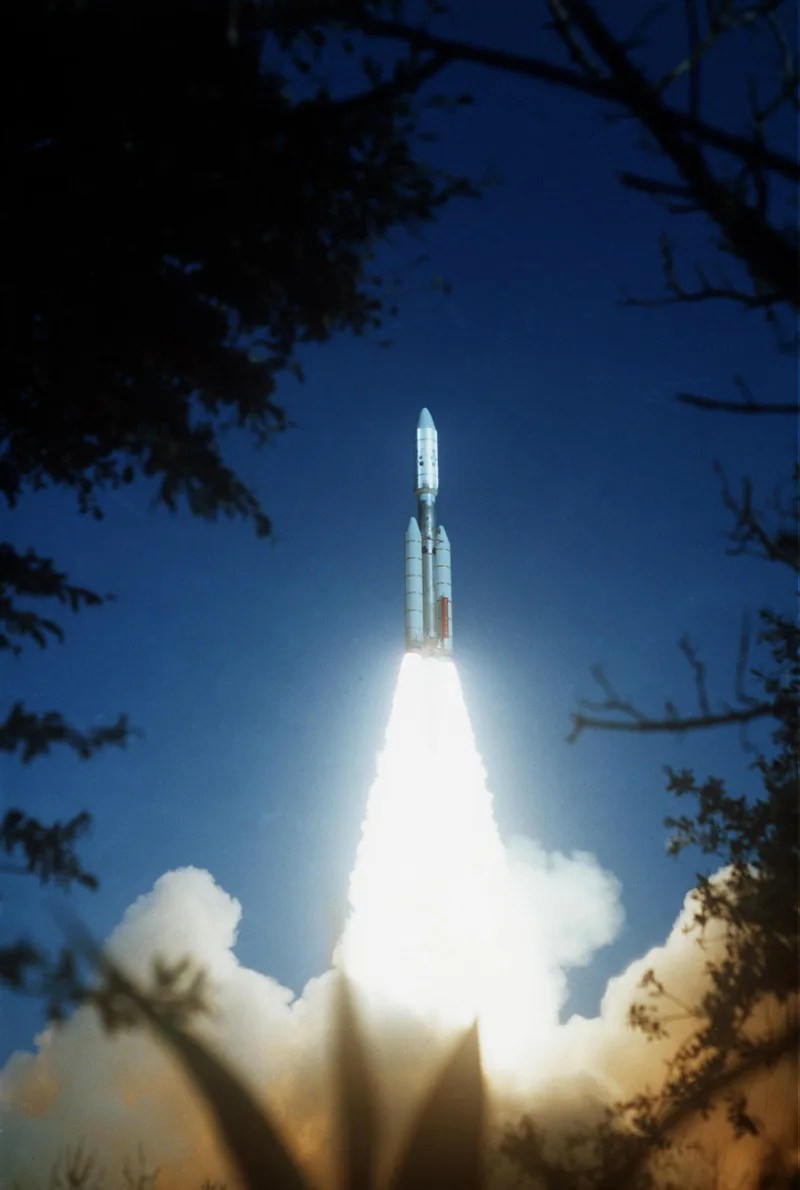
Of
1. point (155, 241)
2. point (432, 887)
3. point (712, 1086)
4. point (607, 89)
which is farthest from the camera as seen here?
point (432, 887)

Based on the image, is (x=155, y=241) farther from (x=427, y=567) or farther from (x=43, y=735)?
(x=427, y=567)

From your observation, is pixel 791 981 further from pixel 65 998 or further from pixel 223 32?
pixel 223 32

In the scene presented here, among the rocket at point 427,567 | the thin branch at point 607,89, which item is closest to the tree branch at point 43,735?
the thin branch at point 607,89

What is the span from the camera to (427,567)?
26188mm

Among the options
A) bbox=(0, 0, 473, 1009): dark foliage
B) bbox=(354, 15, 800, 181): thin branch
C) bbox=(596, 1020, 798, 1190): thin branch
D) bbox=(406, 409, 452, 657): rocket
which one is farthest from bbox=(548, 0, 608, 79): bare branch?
bbox=(406, 409, 452, 657): rocket

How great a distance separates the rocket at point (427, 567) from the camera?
24.9m

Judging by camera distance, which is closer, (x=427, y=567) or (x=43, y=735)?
(x=43, y=735)

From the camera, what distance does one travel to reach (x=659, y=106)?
475 cm

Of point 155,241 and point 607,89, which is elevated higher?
point 155,241

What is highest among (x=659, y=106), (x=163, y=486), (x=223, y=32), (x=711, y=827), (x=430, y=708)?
(x=430, y=708)

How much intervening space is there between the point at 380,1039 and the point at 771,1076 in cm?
599

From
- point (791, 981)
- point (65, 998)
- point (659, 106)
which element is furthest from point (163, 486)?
point (791, 981)

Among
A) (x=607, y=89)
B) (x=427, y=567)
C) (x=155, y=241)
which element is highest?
(x=427, y=567)

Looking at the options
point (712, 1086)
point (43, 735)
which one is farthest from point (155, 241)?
point (712, 1086)
